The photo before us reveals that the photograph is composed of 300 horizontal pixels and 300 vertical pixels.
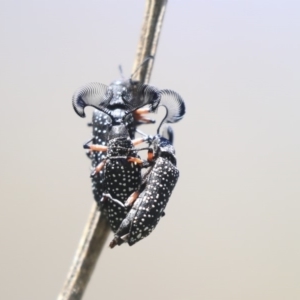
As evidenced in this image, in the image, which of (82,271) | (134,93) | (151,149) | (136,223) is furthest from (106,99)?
(82,271)

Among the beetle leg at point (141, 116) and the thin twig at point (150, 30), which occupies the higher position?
the thin twig at point (150, 30)

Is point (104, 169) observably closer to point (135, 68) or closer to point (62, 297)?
point (135, 68)

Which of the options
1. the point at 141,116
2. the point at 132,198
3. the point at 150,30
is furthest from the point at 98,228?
the point at 150,30

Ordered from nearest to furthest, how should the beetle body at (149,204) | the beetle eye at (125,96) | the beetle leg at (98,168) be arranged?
the beetle body at (149,204)
the beetle leg at (98,168)
the beetle eye at (125,96)

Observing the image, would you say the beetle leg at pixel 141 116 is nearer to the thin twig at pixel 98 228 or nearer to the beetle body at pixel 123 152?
the beetle body at pixel 123 152

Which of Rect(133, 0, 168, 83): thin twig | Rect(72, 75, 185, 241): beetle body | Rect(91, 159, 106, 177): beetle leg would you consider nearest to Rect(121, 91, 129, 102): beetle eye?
Rect(72, 75, 185, 241): beetle body

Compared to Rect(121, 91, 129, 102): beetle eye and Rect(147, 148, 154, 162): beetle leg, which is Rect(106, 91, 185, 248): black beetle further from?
Rect(121, 91, 129, 102): beetle eye

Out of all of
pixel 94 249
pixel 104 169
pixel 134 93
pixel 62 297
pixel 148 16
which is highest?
pixel 148 16

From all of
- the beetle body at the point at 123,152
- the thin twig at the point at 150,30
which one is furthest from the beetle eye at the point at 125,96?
the thin twig at the point at 150,30
